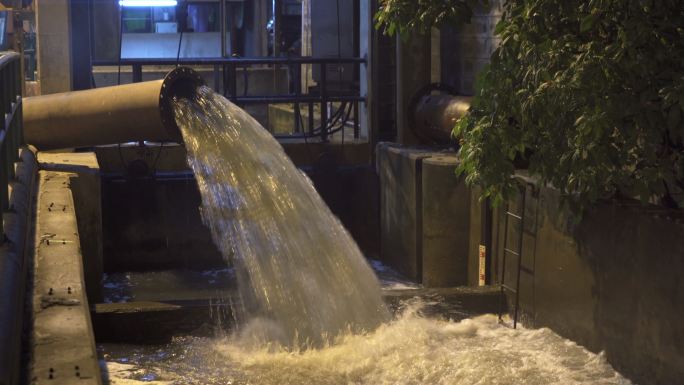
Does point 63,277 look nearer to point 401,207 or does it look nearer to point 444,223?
point 444,223

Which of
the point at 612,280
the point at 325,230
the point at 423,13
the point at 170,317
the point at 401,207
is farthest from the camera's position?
the point at 401,207

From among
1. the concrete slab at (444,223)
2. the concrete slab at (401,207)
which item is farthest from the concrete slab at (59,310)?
the concrete slab at (401,207)

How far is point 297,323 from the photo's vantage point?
24.1ft

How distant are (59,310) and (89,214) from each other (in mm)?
4588

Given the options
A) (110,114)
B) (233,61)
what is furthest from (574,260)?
(233,61)

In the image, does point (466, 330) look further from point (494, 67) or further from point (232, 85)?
point (232, 85)

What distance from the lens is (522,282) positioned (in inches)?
314

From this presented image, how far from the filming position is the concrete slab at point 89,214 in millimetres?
9109

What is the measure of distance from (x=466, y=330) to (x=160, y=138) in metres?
3.34

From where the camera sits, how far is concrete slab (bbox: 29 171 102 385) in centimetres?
401

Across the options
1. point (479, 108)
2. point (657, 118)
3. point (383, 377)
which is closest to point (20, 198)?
point (383, 377)

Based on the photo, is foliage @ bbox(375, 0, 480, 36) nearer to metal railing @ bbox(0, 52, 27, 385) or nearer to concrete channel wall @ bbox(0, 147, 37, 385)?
metal railing @ bbox(0, 52, 27, 385)

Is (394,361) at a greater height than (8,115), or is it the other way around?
(8,115)

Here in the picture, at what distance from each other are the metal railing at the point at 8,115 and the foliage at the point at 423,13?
2.40m
